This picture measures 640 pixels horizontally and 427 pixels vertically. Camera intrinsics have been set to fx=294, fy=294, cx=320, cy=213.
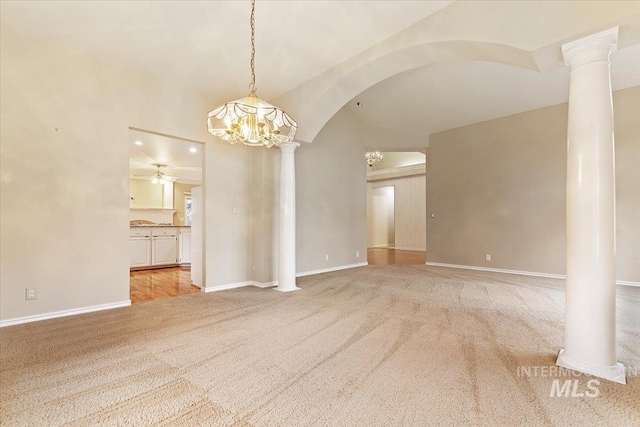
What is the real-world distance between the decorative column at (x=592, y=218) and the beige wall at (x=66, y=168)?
181 inches

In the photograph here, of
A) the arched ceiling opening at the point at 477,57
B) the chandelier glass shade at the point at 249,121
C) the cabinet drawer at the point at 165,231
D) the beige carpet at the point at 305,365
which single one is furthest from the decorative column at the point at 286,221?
the cabinet drawer at the point at 165,231

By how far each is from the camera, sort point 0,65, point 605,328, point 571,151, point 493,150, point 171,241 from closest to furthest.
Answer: point 605,328, point 571,151, point 0,65, point 493,150, point 171,241

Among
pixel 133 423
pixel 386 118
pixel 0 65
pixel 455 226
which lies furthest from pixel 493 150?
pixel 0 65

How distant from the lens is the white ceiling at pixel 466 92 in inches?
175

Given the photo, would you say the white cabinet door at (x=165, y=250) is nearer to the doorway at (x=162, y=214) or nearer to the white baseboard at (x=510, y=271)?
the doorway at (x=162, y=214)

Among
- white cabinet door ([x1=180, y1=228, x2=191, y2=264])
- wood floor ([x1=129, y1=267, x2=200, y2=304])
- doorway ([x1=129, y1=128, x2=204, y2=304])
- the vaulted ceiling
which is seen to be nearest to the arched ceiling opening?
the vaulted ceiling

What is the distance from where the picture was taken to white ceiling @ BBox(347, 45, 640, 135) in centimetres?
445

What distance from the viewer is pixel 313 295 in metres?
4.28

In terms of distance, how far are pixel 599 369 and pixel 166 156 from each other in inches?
316

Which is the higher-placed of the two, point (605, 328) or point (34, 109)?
point (34, 109)

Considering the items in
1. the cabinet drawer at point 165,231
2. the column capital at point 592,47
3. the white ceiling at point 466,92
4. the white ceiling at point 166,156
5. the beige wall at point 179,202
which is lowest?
the cabinet drawer at point 165,231

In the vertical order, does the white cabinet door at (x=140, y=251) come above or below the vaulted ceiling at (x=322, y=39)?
below

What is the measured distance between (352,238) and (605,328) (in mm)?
5029

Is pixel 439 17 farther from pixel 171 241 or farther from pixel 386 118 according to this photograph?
pixel 171 241
